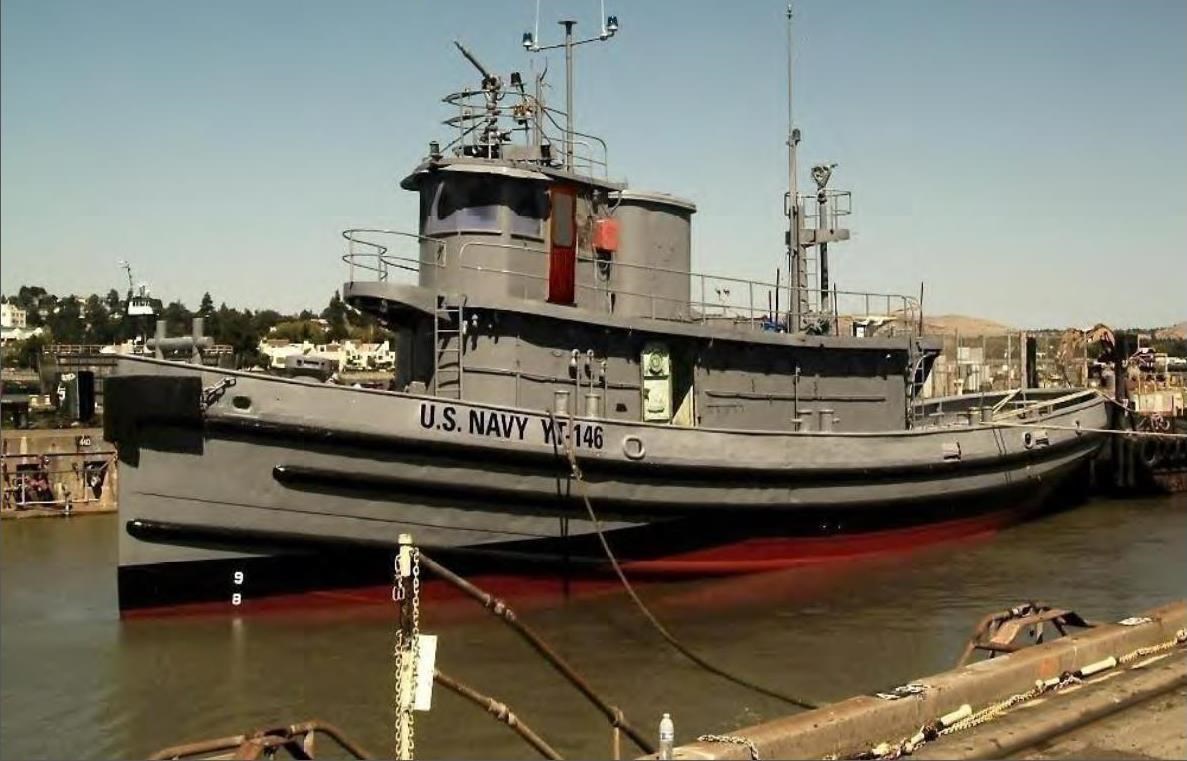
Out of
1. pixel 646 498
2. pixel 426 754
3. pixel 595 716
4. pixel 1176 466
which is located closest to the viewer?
pixel 426 754

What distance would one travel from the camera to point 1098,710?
623 centimetres

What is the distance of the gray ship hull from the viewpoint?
1109 cm

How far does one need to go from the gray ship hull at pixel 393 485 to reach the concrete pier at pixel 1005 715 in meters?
6.16

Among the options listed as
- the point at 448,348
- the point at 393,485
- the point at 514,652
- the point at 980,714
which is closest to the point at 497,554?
the point at 393,485

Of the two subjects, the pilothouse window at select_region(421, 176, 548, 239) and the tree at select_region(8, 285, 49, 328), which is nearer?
the pilothouse window at select_region(421, 176, 548, 239)

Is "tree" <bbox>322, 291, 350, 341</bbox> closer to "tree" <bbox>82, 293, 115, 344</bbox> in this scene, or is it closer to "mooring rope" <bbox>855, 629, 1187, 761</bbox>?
"tree" <bbox>82, 293, 115, 344</bbox>

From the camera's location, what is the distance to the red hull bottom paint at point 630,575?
11.6m

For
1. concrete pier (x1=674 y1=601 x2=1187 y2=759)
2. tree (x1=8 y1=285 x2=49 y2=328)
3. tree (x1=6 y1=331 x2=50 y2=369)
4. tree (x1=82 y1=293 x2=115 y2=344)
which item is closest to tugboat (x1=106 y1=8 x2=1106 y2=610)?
concrete pier (x1=674 y1=601 x2=1187 y2=759)

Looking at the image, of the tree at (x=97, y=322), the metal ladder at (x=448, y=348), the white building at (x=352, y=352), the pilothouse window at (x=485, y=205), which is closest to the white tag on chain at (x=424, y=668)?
the metal ladder at (x=448, y=348)

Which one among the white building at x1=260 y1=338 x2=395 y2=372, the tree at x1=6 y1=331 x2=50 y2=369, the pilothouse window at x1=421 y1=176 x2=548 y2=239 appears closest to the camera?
the pilothouse window at x1=421 y1=176 x2=548 y2=239

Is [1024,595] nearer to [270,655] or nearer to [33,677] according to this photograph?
[270,655]

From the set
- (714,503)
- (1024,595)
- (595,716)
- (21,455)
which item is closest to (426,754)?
(595,716)

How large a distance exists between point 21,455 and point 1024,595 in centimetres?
1995

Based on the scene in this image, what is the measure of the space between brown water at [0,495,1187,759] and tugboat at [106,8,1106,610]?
655 millimetres
